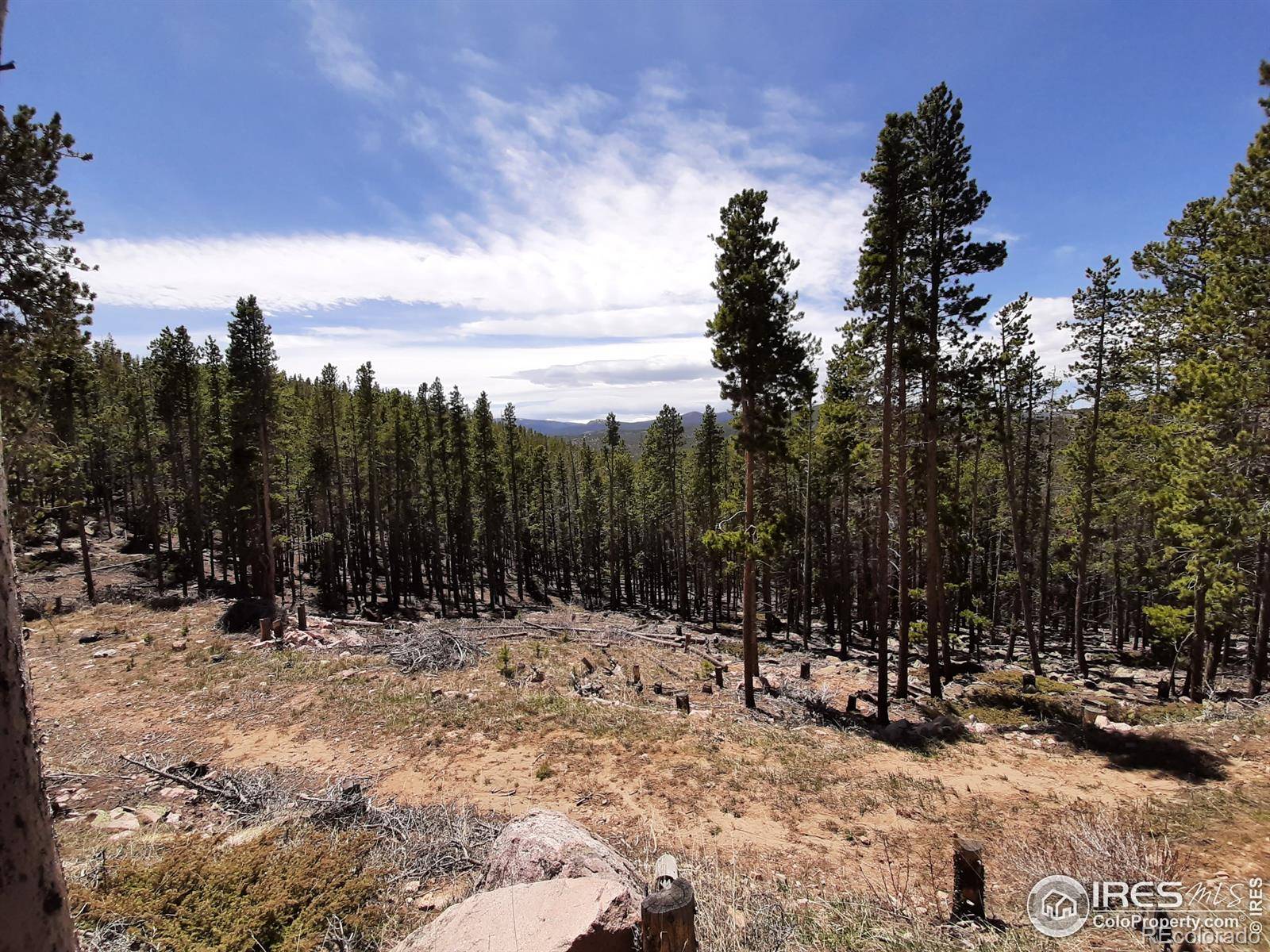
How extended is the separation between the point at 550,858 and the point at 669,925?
6.99 feet

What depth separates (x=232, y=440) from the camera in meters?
30.7

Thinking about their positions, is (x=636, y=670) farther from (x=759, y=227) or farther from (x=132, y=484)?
(x=132, y=484)

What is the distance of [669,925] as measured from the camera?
4.11 metres

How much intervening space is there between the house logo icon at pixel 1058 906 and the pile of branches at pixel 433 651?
1647 cm

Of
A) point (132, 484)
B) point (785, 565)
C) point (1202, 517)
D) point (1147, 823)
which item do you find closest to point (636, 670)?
point (1147, 823)

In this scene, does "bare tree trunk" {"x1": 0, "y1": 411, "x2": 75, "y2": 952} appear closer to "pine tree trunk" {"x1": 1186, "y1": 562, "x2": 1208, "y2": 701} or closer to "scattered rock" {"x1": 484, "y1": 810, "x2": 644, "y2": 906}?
"scattered rock" {"x1": 484, "y1": 810, "x2": 644, "y2": 906}

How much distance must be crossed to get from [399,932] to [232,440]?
33.3 meters

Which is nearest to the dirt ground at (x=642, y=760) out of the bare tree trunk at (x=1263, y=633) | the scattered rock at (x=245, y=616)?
the scattered rock at (x=245, y=616)

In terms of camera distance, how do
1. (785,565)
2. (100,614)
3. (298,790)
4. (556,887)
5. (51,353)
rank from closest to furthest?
(556,887)
(298,790)
(51,353)
(100,614)
(785,565)

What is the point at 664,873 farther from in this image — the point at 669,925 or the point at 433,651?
the point at 433,651

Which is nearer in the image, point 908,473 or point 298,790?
point 298,790

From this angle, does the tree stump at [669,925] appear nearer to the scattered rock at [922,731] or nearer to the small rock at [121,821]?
the small rock at [121,821]

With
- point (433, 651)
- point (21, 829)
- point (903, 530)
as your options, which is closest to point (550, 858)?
point (21, 829)

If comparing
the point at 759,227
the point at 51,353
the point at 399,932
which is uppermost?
the point at 759,227
